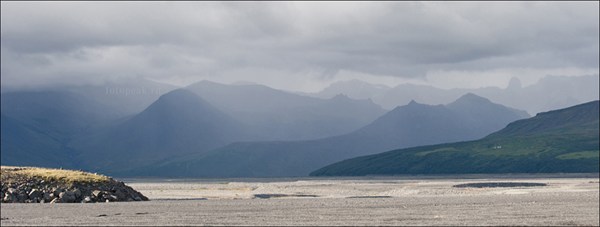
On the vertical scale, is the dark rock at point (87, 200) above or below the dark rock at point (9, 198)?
below

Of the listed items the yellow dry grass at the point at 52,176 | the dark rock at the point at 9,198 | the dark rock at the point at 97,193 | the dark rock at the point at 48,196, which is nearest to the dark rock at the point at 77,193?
the dark rock at the point at 97,193

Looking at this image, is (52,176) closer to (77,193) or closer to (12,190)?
(12,190)

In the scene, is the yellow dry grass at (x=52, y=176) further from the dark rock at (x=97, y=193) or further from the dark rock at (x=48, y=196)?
the dark rock at (x=97, y=193)

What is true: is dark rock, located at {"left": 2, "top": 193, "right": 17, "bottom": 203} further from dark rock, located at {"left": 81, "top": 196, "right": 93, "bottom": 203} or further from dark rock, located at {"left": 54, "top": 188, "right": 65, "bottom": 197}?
dark rock, located at {"left": 81, "top": 196, "right": 93, "bottom": 203}

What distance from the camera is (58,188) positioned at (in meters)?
86.5

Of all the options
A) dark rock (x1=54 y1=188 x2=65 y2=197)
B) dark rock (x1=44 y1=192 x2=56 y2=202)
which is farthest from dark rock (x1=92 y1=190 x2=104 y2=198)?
dark rock (x1=44 y1=192 x2=56 y2=202)

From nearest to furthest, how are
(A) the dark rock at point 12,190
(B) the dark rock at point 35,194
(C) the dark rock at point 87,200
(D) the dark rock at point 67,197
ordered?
(C) the dark rock at point 87,200 < (D) the dark rock at point 67,197 < (B) the dark rock at point 35,194 < (A) the dark rock at point 12,190

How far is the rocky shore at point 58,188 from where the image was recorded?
84869 millimetres

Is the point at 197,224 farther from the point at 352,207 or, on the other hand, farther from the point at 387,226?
the point at 352,207

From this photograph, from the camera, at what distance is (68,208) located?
72.2 meters

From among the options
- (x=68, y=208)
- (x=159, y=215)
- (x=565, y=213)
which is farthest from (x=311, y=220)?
(x=68, y=208)

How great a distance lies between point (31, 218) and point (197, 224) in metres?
13.2

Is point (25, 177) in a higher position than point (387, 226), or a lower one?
higher

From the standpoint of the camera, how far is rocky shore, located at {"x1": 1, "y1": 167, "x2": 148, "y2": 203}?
84869mm
